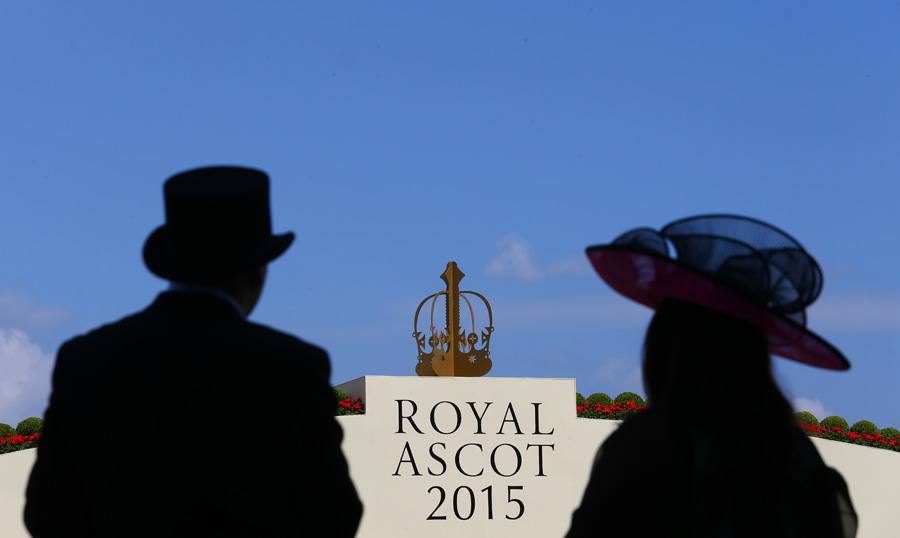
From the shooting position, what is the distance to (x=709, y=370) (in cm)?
229

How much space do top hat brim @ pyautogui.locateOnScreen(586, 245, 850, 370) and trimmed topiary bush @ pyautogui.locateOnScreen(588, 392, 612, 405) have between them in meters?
11.5

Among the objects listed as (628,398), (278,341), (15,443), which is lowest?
(278,341)

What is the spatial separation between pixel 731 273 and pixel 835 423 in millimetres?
13633

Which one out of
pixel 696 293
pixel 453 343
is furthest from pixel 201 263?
pixel 453 343

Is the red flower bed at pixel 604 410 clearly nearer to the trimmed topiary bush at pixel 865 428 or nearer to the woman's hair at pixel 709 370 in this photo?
the trimmed topiary bush at pixel 865 428

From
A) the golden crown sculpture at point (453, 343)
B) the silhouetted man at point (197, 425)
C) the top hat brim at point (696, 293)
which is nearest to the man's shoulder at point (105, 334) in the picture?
the silhouetted man at point (197, 425)

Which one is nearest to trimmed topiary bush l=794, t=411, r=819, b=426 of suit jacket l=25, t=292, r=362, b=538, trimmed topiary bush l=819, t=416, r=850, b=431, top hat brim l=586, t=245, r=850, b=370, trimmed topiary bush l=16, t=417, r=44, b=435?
trimmed topiary bush l=819, t=416, r=850, b=431

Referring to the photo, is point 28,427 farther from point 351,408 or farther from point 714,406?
point 714,406

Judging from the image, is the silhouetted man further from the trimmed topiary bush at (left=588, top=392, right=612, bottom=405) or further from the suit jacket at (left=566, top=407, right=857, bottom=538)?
the trimmed topiary bush at (left=588, top=392, right=612, bottom=405)

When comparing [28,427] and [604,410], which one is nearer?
[28,427]

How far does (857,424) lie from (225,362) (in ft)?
46.4

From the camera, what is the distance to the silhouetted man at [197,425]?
238 cm

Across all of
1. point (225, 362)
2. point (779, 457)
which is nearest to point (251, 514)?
point (225, 362)

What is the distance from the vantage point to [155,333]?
2482mm
